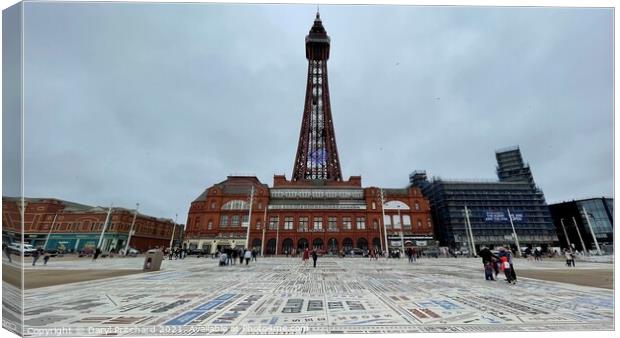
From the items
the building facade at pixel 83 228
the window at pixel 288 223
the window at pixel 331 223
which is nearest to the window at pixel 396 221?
the window at pixel 331 223

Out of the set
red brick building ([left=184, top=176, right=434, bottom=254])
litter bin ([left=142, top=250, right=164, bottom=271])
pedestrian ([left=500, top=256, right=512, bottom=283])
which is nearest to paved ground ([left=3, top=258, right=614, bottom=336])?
pedestrian ([left=500, top=256, right=512, bottom=283])

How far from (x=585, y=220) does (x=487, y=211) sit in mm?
34487

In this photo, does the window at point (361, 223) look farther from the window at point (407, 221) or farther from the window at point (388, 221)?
the window at point (407, 221)

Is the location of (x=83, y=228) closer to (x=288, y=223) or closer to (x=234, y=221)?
(x=234, y=221)

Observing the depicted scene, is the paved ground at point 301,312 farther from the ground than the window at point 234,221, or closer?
closer

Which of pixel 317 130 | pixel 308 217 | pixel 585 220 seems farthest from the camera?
pixel 317 130

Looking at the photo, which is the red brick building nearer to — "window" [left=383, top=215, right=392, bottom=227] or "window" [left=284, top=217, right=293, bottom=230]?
"window" [left=284, top=217, right=293, bottom=230]

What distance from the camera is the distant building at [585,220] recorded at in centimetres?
6109

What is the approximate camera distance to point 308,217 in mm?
54719

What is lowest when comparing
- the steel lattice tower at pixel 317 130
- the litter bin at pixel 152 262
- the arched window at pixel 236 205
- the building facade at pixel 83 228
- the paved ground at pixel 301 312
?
the paved ground at pixel 301 312

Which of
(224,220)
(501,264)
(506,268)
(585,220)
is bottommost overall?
(506,268)

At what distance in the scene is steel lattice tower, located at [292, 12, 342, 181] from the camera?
2813 inches

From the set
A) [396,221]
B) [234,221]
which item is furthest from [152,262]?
[396,221]

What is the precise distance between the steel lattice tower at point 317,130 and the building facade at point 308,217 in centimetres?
587
